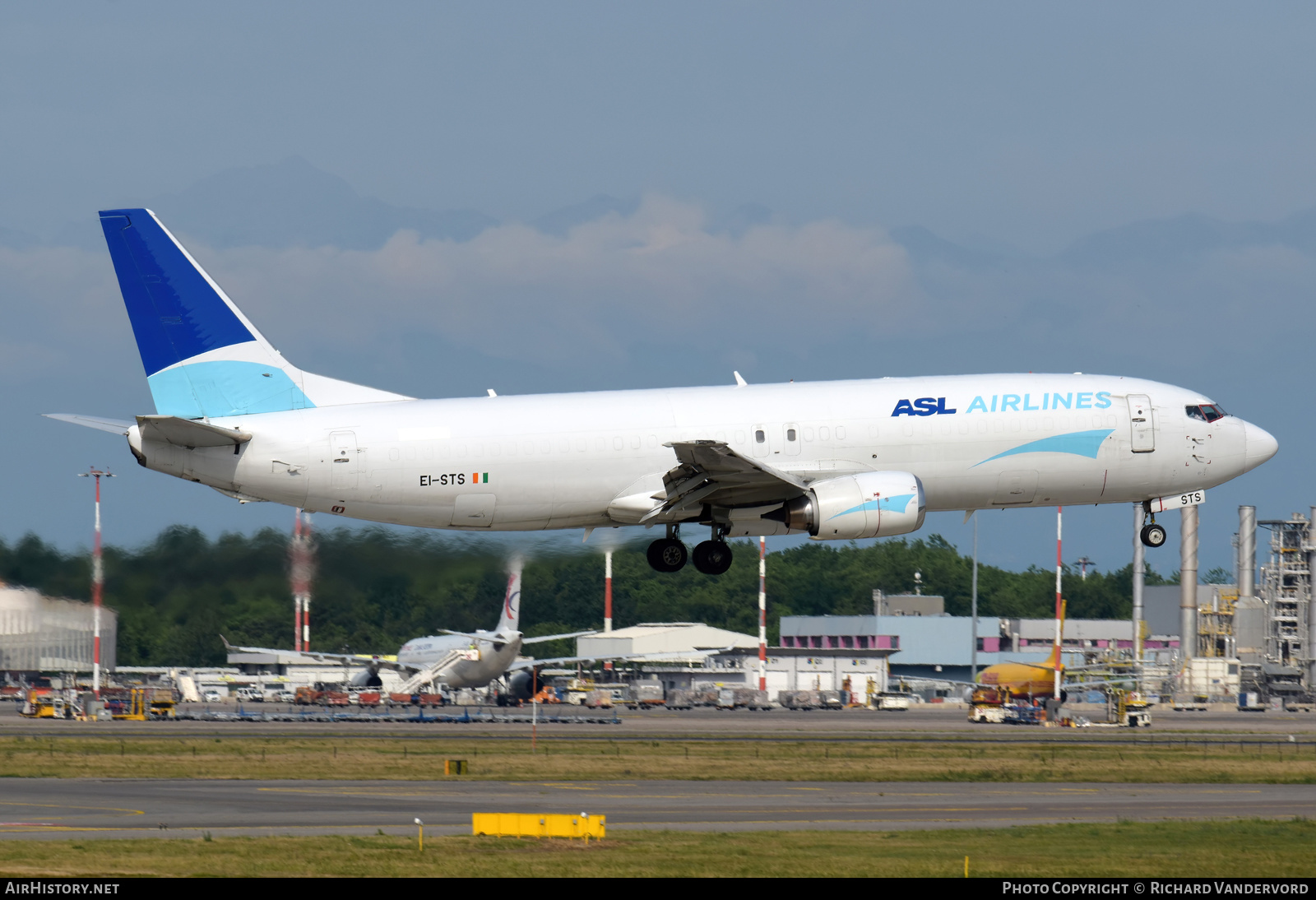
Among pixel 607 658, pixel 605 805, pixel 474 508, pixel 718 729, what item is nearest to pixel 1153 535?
pixel 605 805

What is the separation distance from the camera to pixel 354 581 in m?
56.5

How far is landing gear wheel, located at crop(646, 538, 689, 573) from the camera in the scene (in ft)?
150

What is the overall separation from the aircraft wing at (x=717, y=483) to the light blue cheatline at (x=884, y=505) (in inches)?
57.2

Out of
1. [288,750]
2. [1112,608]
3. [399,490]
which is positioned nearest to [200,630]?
[288,750]

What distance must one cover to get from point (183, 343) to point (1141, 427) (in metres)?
26.5

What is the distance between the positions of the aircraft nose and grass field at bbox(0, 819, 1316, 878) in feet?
49.7

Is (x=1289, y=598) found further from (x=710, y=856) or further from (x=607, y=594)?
(x=710, y=856)

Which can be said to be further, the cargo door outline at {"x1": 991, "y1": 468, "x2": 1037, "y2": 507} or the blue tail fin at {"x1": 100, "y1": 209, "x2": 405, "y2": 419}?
the cargo door outline at {"x1": 991, "y1": 468, "x2": 1037, "y2": 507}

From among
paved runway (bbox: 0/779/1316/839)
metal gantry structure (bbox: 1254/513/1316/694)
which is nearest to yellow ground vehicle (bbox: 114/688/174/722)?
paved runway (bbox: 0/779/1316/839)

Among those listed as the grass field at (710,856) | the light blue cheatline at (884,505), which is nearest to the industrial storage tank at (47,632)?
the light blue cheatline at (884,505)

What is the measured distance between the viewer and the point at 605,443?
43.2 metres

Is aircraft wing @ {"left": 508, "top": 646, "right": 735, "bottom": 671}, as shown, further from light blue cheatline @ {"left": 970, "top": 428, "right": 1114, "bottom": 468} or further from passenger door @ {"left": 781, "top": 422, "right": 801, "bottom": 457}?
light blue cheatline @ {"left": 970, "top": 428, "right": 1114, "bottom": 468}

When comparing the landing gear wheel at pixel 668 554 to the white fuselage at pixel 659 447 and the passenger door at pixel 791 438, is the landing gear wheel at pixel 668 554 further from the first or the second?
the passenger door at pixel 791 438
